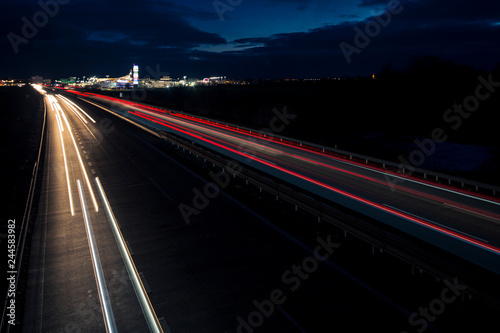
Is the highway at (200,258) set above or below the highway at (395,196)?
below

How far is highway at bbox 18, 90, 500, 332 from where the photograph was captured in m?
7.31

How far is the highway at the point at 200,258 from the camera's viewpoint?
7.31 metres

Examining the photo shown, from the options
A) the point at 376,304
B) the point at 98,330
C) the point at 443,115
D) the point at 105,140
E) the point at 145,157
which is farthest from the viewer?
the point at 443,115

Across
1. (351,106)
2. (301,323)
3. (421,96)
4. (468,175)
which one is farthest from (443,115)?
(301,323)

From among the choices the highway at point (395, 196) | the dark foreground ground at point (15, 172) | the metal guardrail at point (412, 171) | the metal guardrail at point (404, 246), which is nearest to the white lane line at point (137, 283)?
the dark foreground ground at point (15, 172)

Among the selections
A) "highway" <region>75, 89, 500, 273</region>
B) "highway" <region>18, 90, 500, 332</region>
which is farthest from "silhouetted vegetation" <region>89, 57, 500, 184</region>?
"highway" <region>18, 90, 500, 332</region>

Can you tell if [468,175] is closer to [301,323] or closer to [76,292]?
[301,323]

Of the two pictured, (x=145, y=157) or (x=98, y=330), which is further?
(x=145, y=157)

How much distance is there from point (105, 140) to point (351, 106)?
113 feet

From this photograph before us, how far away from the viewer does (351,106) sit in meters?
48.8

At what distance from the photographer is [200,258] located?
9.96 meters

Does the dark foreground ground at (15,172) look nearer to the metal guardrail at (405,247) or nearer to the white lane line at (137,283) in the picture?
the white lane line at (137,283)

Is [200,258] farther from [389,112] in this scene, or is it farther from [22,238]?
[389,112]

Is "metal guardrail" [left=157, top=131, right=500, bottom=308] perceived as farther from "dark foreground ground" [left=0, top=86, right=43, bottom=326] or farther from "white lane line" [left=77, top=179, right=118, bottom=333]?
"dark foreground ground" [left=0, top=86, right=43, bottom=326]
